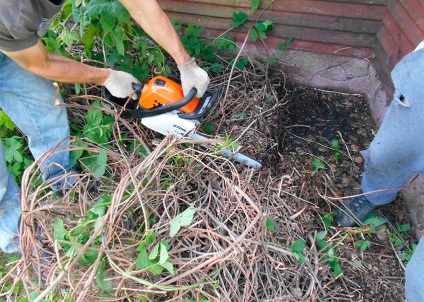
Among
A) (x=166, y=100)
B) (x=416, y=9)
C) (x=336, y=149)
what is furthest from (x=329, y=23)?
(x=166, y=100)

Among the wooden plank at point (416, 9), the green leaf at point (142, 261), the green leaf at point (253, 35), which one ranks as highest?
the wooden plank at point (416, 9)

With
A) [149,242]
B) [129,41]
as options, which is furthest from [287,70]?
[149,242]

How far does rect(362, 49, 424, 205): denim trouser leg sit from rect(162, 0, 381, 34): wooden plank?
38.1 inches

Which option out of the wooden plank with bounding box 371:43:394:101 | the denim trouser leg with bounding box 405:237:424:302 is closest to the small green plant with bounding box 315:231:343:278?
the denim trouser leg with bounding box 405:237:424:302

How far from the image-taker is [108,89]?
190 centimetres

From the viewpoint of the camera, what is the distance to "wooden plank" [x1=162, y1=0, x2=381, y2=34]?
7.80 feet

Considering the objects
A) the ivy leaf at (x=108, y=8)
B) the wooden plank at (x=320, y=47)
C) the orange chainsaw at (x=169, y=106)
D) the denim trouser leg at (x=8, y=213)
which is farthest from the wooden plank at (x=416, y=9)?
the denim trouser leg at (x=8, y=213)

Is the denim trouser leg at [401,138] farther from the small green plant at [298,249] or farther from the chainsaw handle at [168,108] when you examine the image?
the chainsaw handle at [168,108]

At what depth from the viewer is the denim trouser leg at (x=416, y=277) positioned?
134 cm

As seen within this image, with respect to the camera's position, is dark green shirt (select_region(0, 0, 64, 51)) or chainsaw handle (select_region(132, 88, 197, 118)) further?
chainsaw handle (select_region(132, 88, 197, 118))

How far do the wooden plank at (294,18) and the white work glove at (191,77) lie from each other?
0.83 metres

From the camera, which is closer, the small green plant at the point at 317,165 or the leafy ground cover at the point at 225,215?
the leafy ground cover at the point at 225,215

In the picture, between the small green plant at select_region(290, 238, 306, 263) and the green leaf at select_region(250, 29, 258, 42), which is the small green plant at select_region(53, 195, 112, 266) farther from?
the green leaf at select_region(250, 29, 258, 42)

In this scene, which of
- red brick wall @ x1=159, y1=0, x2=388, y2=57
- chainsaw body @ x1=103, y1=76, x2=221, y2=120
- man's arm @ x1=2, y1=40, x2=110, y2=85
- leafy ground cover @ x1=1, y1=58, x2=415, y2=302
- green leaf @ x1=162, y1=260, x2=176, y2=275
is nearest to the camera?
green leaf @ x1=162, y1=260, x2=176, y2=275
